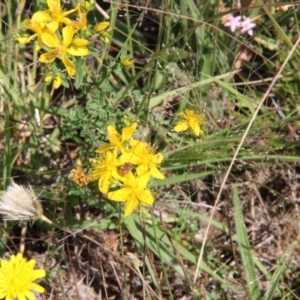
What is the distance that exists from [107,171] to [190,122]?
413 millimetres

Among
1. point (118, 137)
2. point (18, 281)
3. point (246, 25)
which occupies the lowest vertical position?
point (18, 281)

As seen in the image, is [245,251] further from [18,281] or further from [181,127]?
[18,281]

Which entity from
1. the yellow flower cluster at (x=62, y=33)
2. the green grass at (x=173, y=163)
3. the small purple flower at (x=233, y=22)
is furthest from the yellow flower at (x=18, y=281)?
the small purple flower at (x=233, y=22)

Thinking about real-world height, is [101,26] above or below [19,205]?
above

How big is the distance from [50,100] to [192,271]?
3.31ft

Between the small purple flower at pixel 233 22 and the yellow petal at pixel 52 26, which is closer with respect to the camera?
the yellow petal at pixel 52 26

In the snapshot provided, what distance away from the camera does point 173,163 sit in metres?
2.16

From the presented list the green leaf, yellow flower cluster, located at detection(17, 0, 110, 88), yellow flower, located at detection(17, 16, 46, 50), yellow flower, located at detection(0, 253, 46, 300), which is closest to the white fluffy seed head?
yellow flower, located at detection(0, 253, 46, 300)

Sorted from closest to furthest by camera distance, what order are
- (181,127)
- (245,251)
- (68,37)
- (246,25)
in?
(68,37) < (181,127) < (245,251) < (246,25)

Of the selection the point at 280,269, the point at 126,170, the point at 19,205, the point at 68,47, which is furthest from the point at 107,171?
the point at 280,269

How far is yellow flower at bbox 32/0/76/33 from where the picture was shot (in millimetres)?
1762

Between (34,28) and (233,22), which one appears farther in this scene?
(233,22)

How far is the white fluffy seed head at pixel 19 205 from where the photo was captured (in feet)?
5.71

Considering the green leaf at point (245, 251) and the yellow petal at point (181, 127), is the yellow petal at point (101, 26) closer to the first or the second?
the yellow petal at point (181, 127)
